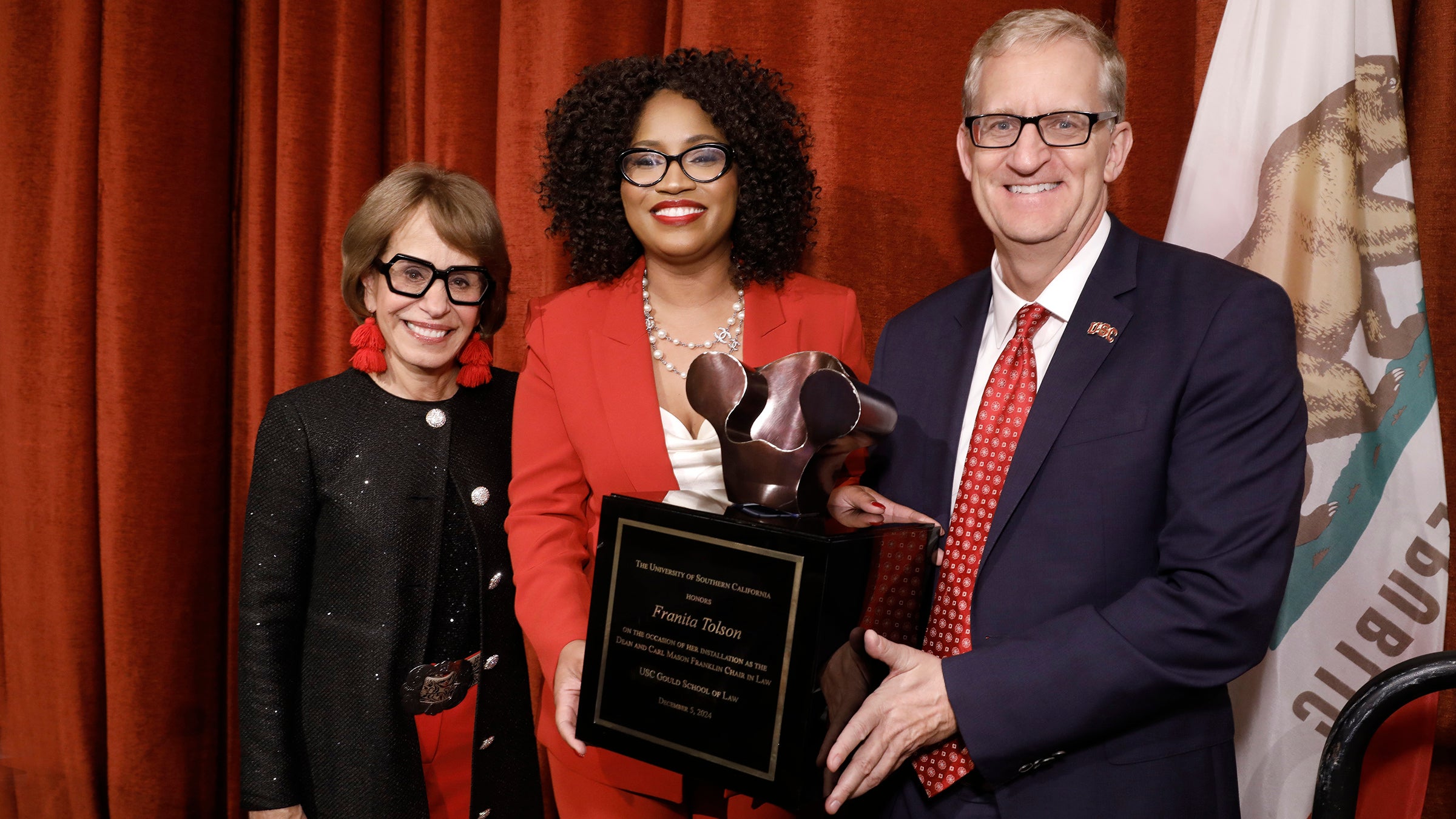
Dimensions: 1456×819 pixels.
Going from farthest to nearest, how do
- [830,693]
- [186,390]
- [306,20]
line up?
1. [186,390]
2. [306,20]
3. [830,693]

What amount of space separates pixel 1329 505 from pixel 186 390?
263 cm

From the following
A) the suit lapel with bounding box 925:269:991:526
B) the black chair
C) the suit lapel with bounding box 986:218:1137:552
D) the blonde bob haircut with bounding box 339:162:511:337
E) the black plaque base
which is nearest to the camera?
the black chair

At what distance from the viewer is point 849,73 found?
76.1 inches

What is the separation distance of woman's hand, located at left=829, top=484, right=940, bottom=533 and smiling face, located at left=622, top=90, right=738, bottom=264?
1.59ft

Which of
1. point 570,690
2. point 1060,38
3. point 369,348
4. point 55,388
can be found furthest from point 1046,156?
point 55,388

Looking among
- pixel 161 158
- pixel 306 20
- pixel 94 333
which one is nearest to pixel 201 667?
pixel 94 333

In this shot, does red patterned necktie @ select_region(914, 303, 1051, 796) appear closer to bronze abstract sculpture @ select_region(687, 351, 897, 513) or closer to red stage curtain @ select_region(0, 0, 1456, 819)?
bronze abstract sculpture @ select_region(687, 351, 897, 513)

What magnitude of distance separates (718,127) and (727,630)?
0.89 m

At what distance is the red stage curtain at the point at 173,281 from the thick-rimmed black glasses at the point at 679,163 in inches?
28.1

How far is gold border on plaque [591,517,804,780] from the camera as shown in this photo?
3.44ft

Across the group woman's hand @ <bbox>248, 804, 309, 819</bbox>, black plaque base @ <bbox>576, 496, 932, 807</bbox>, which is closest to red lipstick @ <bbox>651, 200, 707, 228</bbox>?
black plaque base @ <bbox>576, 496, 932, 807</bbox>

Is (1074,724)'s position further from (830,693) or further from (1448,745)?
(1448,745)

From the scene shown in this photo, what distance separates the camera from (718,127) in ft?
5.27

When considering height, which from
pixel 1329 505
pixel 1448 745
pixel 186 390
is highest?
pixel 1329 505
